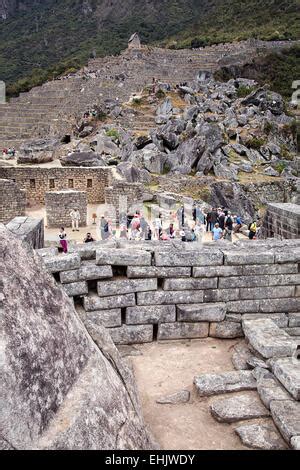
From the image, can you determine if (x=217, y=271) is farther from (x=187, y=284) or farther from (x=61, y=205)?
(x=61, y=205)

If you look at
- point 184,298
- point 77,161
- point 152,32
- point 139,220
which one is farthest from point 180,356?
point 152,32

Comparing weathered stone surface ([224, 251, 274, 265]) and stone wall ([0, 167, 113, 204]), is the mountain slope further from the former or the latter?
weathered stone surface ([224, 251, 274, 265])

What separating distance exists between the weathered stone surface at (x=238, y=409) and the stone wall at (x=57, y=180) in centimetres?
2141

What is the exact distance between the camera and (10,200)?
22.6 meters

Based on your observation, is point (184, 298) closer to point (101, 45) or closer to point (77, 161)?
point (77, 161)

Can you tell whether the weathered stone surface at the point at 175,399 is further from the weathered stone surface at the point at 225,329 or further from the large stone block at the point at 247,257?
the large stone block at the point at 247,257

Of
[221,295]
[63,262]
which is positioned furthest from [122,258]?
[221,295]

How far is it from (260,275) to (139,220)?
34.8ft

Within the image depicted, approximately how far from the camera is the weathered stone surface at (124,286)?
6.32m

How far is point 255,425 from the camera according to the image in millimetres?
4754

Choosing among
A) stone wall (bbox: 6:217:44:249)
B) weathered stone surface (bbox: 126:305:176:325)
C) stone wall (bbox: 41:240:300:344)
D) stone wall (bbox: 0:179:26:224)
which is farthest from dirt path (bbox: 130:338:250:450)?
stone wall (bbox: 0:179:26:224)

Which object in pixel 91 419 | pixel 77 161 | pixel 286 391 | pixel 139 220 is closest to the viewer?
pixel 91 419

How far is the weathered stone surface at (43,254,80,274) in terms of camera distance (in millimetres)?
6121

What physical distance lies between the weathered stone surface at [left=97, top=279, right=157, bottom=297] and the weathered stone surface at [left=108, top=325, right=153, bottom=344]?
0.47 metres
